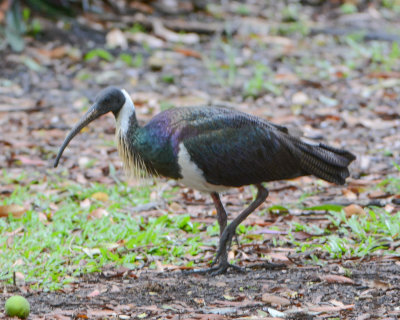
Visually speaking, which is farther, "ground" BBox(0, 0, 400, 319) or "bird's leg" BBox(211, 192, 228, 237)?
"bird's leg" BBox(211, 192, 228, 237)

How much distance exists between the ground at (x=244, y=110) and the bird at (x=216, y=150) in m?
0.54

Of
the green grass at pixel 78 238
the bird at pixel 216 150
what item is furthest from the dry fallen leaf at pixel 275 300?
the green grass at pixel 78 238

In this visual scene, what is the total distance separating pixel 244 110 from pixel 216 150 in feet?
13.2

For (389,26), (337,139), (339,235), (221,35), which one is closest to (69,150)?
(337,139)

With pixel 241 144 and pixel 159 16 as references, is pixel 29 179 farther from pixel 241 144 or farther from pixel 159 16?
pixel 159 16

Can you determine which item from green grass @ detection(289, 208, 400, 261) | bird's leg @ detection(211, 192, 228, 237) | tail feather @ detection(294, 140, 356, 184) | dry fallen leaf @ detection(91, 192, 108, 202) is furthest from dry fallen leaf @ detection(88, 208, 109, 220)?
tail feather @ detection(294, 140, 356, 184)

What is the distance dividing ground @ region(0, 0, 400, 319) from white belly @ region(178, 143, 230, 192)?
60 cm

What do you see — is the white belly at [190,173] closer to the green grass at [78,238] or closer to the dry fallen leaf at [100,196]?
the green grass at [78,238]

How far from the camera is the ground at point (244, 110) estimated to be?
446 cm

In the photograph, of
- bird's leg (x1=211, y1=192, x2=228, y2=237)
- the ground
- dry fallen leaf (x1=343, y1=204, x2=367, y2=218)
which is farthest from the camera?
dry fallen leaf (x1=343, y1=204, x2=367, y2=218)

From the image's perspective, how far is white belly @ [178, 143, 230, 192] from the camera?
4906 mm

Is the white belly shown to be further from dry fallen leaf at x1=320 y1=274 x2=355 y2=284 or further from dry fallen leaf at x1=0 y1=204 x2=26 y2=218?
dry fallen leaf at x1=0 y1=204 x2=26 y2=218

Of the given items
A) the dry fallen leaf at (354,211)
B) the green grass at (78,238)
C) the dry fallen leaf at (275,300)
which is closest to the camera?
the dry fallen leaf at (275,300)

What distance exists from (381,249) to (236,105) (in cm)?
432
